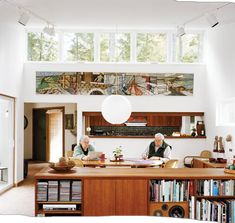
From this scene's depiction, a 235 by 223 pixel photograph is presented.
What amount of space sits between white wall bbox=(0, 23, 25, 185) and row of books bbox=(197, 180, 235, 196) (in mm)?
5242

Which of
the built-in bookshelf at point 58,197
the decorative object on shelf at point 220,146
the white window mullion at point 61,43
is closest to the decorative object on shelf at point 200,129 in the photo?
the decorative object on shelf at point 220,146

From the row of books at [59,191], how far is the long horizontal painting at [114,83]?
5.66 meters

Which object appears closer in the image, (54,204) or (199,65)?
(54,204)

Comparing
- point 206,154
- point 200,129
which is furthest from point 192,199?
point 200,129

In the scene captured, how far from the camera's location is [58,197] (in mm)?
4773

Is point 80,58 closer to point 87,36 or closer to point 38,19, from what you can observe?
point 87,36

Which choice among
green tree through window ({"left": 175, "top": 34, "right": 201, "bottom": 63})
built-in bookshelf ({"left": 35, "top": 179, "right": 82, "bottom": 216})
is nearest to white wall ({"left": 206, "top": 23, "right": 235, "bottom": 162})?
green tree through window ({"left": 175, "top": 34, "right": 201, "bottom": 63})

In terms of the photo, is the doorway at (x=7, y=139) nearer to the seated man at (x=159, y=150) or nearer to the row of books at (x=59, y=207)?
the seated man at (x=159, y=150)

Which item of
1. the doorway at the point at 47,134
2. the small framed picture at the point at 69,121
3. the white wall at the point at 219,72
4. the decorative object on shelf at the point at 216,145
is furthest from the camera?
the doorway at the point at 47,134

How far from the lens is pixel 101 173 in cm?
490

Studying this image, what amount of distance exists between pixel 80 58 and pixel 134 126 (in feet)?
8.47

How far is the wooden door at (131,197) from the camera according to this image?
4.75 meters

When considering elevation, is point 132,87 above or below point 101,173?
above

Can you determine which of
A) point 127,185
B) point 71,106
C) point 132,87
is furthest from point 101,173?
point 71,106
